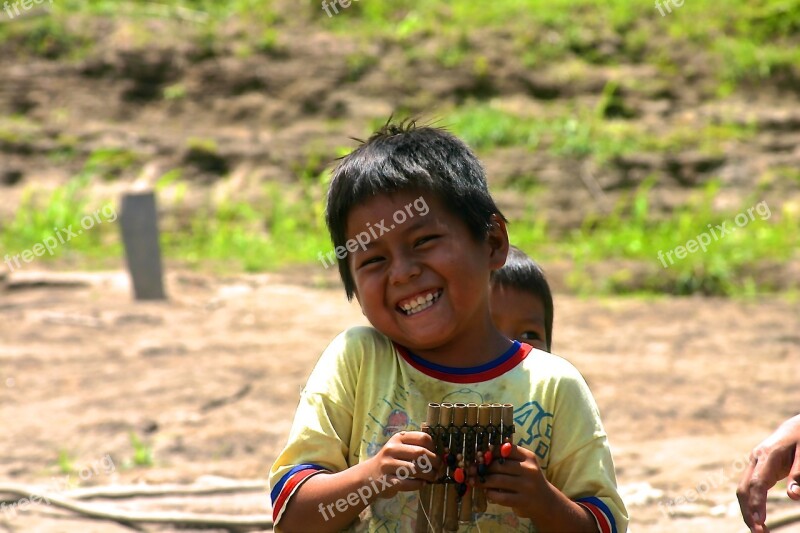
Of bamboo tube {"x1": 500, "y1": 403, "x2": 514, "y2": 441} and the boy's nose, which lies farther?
the boy's nose

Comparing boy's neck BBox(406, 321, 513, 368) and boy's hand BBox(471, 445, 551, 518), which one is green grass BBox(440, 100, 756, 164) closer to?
boy's neck BBox(406, 321, 513, 368)

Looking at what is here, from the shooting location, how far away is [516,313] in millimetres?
3154

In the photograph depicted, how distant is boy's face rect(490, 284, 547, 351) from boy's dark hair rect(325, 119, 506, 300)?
0.86m

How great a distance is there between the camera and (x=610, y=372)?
6.10 metres

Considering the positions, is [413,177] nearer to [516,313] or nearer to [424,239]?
[424,239]

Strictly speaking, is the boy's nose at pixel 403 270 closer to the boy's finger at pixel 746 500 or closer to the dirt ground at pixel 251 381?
the boy's finger at pixel 746 500

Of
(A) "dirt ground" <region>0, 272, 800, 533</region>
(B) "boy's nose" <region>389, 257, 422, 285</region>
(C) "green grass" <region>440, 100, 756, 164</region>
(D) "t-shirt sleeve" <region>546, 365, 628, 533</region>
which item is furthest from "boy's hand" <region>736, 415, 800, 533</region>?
(C) "green grass" <region>440, 100, 756, 164</region>

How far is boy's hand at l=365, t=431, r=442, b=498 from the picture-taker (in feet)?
6.30

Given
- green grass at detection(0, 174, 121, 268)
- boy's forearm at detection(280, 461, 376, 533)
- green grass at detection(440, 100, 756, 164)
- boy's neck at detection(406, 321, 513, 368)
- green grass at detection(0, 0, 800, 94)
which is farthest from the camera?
green grass at detection(0, 0, 800, 94)

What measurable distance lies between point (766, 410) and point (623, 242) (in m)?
4.35

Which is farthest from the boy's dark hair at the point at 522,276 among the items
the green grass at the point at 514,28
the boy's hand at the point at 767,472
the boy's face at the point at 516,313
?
the green grass at the point at 514,28

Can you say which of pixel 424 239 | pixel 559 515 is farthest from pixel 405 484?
pixel 424 239

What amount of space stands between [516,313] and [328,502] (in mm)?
1235

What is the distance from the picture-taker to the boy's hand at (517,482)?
1.93 meters
